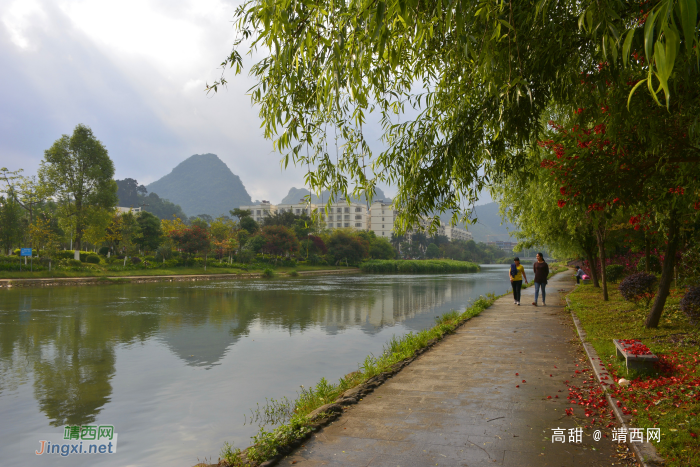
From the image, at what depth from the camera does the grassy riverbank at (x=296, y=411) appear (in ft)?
12.5

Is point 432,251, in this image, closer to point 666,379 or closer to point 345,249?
point 345,249

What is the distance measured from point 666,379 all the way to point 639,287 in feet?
22.0

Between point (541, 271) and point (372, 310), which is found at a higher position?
point (541, 271)

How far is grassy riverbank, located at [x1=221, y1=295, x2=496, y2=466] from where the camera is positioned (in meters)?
3.81

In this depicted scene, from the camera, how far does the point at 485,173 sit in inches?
212

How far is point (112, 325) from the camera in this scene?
1380cm

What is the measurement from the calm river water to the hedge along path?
1701mm

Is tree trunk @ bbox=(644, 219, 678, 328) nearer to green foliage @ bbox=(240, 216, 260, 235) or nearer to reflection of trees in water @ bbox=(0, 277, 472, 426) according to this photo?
reflection of trees in water @ bbox=(0, 277, 472, 426)

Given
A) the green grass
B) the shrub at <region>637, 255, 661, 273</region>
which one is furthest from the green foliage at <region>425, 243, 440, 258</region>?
the shrub at <region>637, 255, 661, 273</region>

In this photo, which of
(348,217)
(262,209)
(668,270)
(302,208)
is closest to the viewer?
A: (668,270)

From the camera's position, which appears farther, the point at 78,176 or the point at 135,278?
the point at 78,176

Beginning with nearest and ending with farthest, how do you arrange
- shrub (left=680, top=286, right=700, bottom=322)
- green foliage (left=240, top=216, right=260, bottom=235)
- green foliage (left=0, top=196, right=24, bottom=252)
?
shrub (left=680, top=286, right=700, bottom=322), green foliage (left=0, top=196, right=24, bottom=252), green foliage (left=240, top=216, right=260, bottom=235)

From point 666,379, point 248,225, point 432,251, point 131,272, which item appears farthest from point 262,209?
point 666,379

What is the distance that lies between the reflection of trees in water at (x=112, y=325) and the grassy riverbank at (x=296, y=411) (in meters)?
2.58
